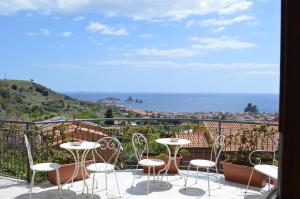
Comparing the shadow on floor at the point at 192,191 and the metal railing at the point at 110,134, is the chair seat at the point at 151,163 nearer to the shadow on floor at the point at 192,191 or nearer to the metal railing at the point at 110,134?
the shadow on floor at the point at 192,191

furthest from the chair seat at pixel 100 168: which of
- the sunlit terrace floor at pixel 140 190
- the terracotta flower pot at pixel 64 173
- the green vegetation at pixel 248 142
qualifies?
the green vegetation at pixel 248 142

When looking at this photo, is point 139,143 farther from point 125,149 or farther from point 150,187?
point 150,187

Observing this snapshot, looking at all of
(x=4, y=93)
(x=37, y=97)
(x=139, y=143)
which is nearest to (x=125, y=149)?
(x=139, y=143)

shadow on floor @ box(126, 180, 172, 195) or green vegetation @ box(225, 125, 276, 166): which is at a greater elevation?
green vegetation @ box(225, 125, 276, 166)

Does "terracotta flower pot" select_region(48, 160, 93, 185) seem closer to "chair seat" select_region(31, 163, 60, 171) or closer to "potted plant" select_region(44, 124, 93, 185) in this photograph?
"potted plant" select_region(44, 124, 93, 185)

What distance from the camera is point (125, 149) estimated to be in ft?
22.7

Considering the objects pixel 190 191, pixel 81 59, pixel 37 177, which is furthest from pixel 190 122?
pixel 81 59

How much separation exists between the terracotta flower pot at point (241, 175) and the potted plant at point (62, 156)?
2246 mm

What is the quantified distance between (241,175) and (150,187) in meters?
1.45

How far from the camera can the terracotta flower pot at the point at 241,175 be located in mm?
5449

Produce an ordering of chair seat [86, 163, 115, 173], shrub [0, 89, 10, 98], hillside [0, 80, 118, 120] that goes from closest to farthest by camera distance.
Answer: chair seat [86, 163, 115, 173] → shrub [0, 89, 10, 98] → hillside [0, 80, 118, 120]

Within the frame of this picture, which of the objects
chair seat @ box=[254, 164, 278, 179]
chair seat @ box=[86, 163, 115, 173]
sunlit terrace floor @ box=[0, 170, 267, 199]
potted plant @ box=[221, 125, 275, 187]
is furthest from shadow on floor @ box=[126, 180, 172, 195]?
chair seat @ box=[254, 164, 278, 179]

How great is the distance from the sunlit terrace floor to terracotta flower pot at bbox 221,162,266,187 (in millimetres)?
94

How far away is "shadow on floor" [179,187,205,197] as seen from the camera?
5223mm
